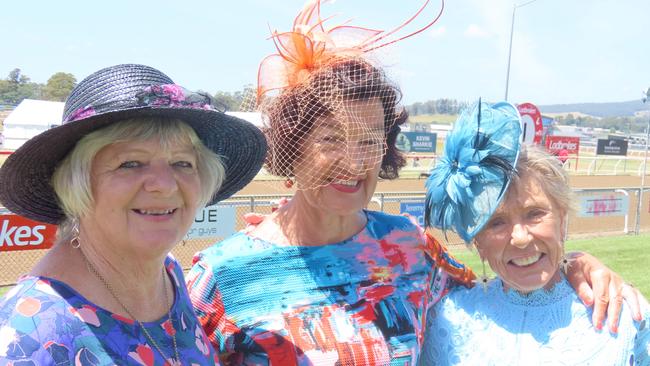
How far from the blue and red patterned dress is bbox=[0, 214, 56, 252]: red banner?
5584mm

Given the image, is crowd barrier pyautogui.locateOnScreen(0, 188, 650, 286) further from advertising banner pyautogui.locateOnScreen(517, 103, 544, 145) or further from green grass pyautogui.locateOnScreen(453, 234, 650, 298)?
advertising banner pyautogui.locateOnScreen(517, 103, 544, 145)

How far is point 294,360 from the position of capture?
83.7 inches

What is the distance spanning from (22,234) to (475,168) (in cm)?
646

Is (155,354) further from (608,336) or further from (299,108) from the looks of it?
(608,336)

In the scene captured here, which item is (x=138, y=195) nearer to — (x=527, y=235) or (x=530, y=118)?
(x=527, y=235)

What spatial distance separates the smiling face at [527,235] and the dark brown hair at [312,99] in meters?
0.67

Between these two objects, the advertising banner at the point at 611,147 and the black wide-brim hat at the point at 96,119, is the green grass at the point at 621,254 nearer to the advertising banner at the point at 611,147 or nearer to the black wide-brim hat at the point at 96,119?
the black wide-brim hat at the point at 96,119

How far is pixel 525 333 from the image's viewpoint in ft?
7.42

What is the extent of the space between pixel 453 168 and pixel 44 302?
1575 millimetres

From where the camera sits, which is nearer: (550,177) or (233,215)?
(550,177)

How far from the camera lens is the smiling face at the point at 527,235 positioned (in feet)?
7.32

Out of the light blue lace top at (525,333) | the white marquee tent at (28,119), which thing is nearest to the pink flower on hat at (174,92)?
the light blue lace top at (525,333)

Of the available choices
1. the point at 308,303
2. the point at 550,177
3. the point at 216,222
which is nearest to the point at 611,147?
the point at 216,222

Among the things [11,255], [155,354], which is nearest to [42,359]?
[155,354]
